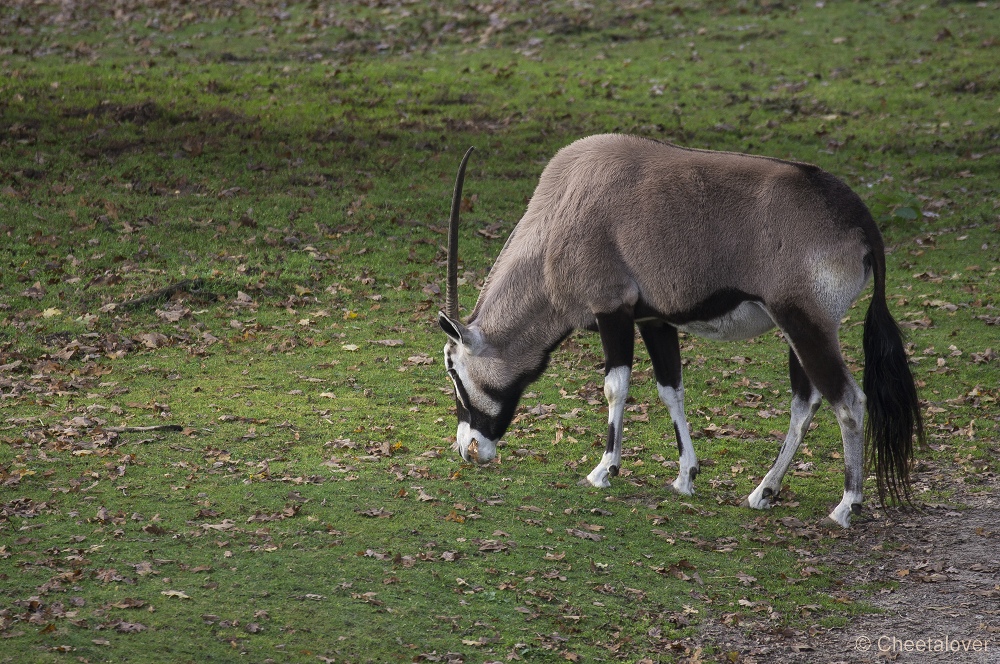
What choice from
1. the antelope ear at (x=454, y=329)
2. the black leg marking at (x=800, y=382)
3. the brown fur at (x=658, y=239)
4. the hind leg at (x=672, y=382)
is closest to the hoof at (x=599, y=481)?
the hind leg at (x=672, y=382)

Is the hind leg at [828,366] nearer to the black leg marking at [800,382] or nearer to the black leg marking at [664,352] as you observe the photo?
the black leg marking at [800,382]

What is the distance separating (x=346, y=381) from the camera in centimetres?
1145

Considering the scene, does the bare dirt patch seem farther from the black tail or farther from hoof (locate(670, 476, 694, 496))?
hoof (locate(670, 476, 694, 496))

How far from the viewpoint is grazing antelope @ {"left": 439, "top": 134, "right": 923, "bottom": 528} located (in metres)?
8.08

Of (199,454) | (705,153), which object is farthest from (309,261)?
(705,153)

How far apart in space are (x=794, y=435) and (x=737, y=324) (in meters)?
1.09

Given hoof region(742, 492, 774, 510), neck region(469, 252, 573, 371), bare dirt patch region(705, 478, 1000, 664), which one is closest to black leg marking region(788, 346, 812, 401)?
hoof region(742, 492, 774, 510)

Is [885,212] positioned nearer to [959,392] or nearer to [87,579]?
[959,392]

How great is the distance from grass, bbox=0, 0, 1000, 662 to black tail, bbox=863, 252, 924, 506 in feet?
2.56

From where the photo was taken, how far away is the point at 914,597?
7.36 meters

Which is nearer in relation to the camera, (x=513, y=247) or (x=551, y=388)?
(x=513, y=247)

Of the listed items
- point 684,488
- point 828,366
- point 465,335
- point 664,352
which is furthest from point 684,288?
point 465,335

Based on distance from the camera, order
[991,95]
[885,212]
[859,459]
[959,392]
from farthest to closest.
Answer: [991,95]
[885,212]
[959,392]
[859,459]

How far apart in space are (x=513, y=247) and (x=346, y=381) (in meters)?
3.00
